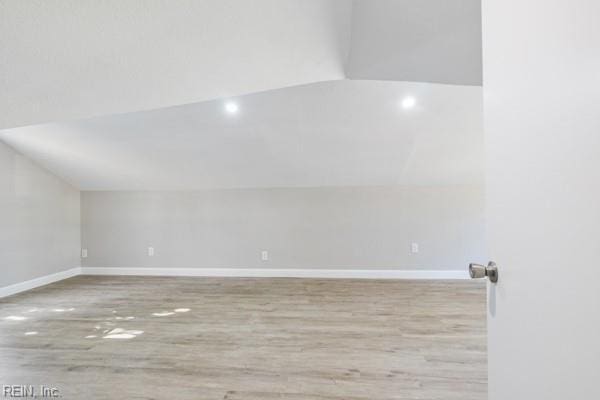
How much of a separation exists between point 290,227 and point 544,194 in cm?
394

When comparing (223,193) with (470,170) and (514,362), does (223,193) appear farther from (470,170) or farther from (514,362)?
(514,362)

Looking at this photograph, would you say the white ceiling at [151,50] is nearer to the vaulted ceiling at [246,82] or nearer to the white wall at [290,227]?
the vaulted ceiling at [246,82]

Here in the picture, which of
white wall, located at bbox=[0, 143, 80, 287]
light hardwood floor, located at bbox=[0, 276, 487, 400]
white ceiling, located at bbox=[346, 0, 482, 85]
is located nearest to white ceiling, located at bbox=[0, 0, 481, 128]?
white ceiling, located at bbox=[346, 0, 482, 85]

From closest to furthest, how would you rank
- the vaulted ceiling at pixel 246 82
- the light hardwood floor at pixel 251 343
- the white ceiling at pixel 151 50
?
the white ceiling at pixel 151 50 → the vaulted ceiling at pixel 246 82 → the light hardwood floor at pixel 251 343

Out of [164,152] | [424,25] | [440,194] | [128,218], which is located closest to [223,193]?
[164,152]

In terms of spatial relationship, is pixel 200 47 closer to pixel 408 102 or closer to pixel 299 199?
pixel 408 102

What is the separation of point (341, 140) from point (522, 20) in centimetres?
264

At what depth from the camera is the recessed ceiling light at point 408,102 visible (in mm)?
2645

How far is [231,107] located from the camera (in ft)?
9.11

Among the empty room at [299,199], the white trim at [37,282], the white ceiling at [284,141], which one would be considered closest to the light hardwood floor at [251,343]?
the empty room at [299,199]

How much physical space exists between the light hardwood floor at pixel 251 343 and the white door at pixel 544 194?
1.23 meters

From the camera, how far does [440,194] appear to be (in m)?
4.27

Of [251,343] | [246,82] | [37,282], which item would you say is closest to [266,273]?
[251,343]

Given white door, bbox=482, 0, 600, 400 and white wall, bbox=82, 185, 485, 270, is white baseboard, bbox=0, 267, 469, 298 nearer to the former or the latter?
white wall, bbox=82, 185, 485, 270
